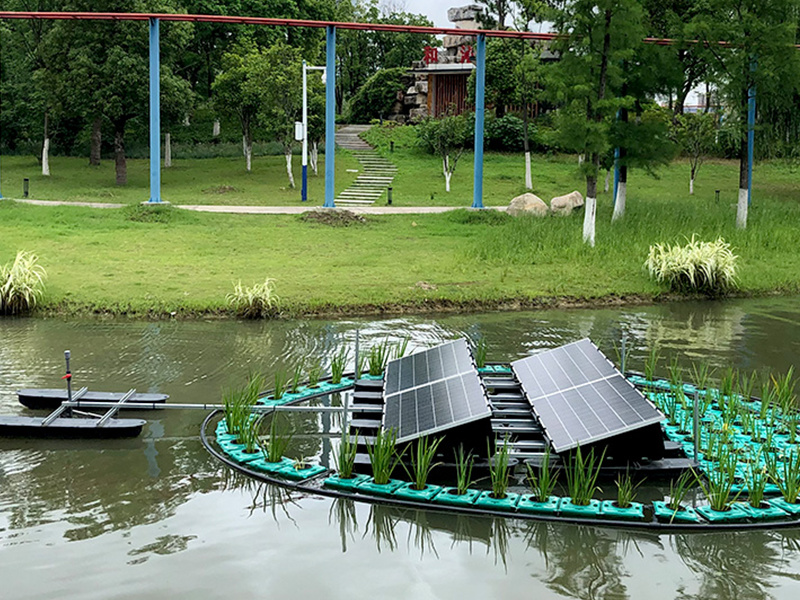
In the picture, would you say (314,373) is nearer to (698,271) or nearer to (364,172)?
(698,271)

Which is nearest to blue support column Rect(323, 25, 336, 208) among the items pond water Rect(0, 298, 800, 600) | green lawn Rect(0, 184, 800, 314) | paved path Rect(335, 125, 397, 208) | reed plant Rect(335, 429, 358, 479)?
green lawn Rect(0, 184, 800, 314)

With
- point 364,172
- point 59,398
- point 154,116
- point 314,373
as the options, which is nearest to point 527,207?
point 154,116

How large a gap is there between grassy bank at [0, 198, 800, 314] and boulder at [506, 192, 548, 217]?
66 cm

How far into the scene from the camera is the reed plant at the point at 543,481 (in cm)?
702

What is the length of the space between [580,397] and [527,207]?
604 inches

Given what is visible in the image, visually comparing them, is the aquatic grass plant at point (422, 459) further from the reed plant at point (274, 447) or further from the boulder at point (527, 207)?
the boulder at point (527, 207)

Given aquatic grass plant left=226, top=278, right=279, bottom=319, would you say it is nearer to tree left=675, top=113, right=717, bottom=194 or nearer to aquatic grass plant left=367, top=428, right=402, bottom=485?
aquatic grass plant left=367, top=428, right=402, bottom=485

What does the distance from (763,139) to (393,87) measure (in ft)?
80.0

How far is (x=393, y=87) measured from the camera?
4728 cm

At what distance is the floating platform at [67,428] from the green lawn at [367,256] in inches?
214

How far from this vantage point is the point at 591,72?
1950 cm

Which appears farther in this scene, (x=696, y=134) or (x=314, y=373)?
(x=696, y=134)

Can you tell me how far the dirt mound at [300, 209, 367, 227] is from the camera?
867 inches

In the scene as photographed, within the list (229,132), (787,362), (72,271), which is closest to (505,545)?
(787,362)
